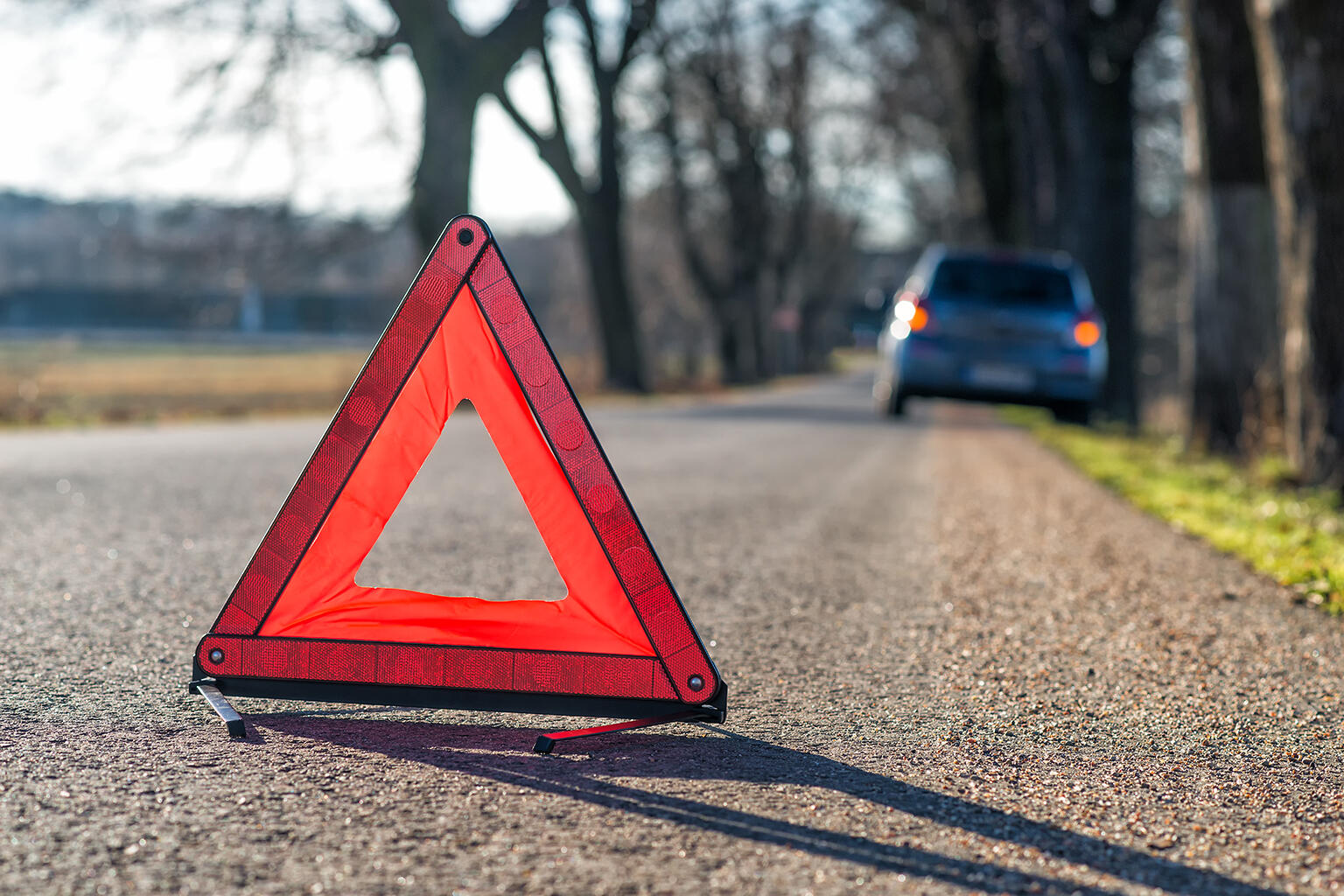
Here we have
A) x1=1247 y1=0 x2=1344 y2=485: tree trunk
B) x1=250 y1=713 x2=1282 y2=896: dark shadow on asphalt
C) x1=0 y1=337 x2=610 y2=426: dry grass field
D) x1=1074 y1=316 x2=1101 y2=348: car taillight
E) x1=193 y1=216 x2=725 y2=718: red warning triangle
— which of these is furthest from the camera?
x1=0 y1=337 x2=610 y2=426: dry grass field

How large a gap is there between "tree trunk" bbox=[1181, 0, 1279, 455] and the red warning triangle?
965 centimetres

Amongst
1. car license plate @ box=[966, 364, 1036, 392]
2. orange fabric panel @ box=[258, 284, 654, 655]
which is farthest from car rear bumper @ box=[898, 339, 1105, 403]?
orange fabric panel @ box=[258, 284, 654, 655]

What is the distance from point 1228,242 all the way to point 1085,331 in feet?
6.63

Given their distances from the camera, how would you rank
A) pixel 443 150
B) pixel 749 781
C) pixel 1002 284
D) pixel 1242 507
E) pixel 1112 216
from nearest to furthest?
pixel 749 781, pixel 1242 507, pixel 1002 284, pixel 443 150, pixel 1112 216

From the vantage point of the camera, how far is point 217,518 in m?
7.36

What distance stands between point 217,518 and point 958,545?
395 centimetres

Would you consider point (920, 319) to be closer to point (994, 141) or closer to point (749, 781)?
point (749, 781)

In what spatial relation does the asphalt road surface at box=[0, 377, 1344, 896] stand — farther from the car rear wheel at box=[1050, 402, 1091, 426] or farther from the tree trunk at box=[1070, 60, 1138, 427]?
the tree trunk at box=[1070, 60, 1138, 427]

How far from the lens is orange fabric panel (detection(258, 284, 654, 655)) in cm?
347

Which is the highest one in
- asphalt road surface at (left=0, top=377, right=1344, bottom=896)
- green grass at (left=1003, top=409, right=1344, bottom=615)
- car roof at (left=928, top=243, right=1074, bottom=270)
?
car roof at (left=928, top=243, right=1074, bottom=270)

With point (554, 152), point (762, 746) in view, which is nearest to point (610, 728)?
point (762, 746)

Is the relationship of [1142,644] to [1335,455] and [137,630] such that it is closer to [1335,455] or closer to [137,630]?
[137,630]

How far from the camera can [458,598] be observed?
3.54m

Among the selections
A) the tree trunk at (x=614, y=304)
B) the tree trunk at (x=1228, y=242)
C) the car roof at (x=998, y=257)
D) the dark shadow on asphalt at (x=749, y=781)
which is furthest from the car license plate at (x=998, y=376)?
the tree trunk at (x=614, y=304)
